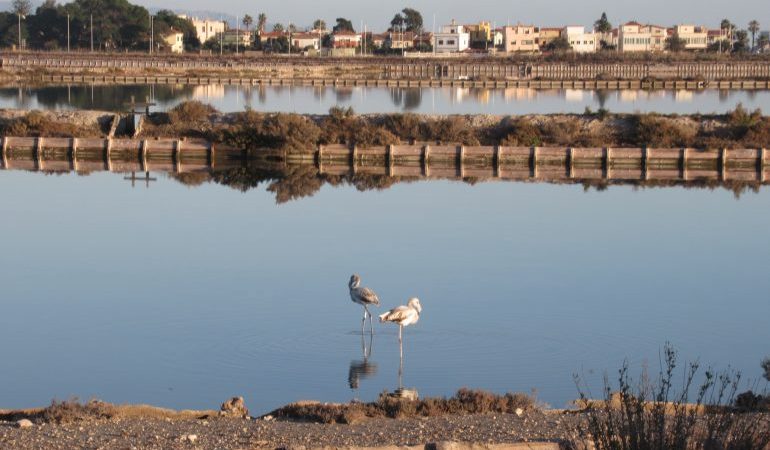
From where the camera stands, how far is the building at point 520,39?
530 feet

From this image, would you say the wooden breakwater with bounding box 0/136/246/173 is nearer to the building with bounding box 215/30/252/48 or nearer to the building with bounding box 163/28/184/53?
the building with bounding box 163/28/184/53

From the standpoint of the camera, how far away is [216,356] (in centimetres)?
1432

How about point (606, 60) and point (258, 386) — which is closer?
point (258, 386)

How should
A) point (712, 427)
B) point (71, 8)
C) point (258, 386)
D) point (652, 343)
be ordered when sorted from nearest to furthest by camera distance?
point (712, 427) → point (258, 386) → point (652, 343) → point (71, 8)

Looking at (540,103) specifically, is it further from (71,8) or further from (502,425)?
(71,8)

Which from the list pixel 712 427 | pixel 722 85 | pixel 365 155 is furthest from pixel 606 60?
pixel 712 427

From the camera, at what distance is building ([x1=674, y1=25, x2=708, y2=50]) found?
172m

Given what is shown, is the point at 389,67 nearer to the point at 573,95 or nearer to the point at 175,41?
the point at 175,41

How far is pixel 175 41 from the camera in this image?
5758 inches

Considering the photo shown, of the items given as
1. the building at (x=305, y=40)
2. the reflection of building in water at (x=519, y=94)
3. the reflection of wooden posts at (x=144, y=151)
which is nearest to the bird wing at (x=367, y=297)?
the reflection of wooden posts at (x=144, y=151)

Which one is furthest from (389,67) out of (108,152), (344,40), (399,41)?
(108,152)

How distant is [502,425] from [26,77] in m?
82.3

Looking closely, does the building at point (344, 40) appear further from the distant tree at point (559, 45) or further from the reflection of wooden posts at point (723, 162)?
the reflection of wooden posts at point (723, 162)

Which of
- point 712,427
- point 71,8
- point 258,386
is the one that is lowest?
point 258,386
